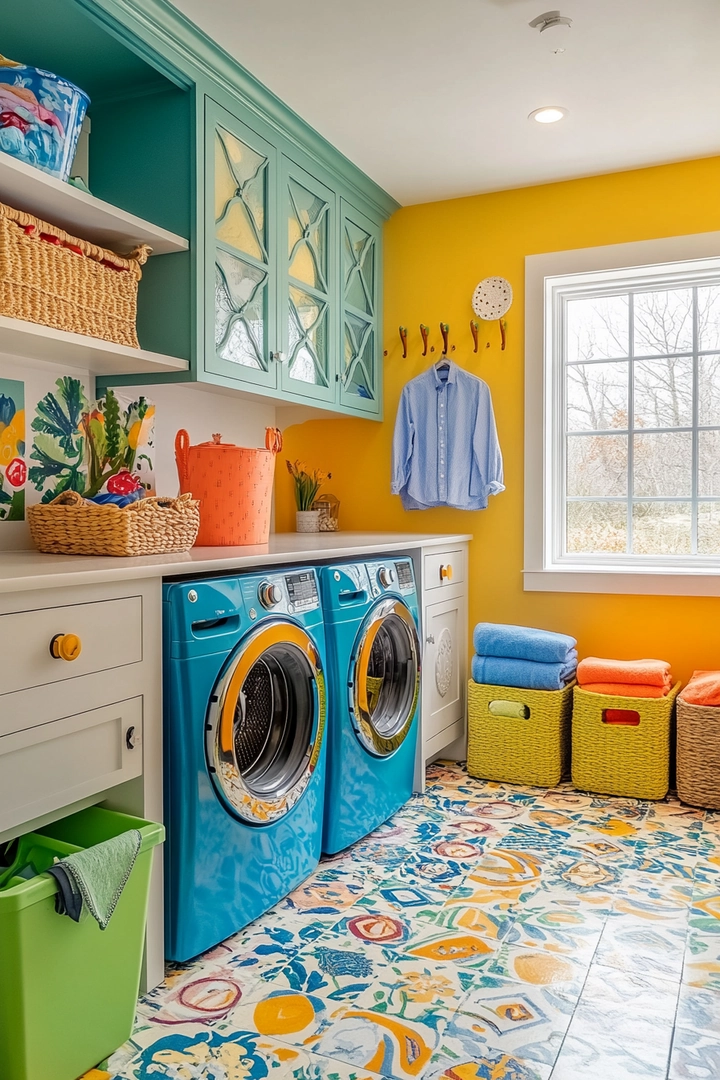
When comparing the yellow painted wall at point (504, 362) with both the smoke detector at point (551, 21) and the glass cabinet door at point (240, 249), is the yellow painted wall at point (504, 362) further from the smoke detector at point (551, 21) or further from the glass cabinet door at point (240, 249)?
the smoke detector at point (551, 21)

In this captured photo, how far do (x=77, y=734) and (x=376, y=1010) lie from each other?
83 centimetres

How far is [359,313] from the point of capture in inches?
134

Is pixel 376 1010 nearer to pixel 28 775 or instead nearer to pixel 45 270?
pixel 28 775

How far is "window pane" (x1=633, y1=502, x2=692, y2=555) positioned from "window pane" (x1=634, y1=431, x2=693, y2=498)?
5 cm

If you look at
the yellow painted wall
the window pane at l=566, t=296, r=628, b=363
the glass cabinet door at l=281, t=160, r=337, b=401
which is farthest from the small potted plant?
the window pane at l=566, t=296, r=628, b=363

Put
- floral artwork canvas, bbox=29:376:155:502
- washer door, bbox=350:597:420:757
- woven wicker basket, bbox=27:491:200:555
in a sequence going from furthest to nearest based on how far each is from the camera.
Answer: washer door, bbox=350:597:420:757
floral artwork canvas, bbox=29:376:155:502
woven wicker basket, bbox=27:491:200:555

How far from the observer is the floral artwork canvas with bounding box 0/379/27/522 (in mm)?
2252

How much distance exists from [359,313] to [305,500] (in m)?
0.81

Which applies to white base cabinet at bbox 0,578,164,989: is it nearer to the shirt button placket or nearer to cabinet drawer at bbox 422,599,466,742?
cabinet drawer at bbox 422,599,466,742

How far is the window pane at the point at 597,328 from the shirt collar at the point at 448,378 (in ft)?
1.55

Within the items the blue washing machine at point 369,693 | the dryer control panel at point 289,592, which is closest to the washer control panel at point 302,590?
the dryer control panel at point 289,592

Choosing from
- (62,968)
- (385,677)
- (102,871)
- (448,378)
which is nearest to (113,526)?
(102,871)

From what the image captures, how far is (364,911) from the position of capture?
2.14m

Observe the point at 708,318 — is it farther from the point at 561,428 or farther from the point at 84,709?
the point at 84,709
